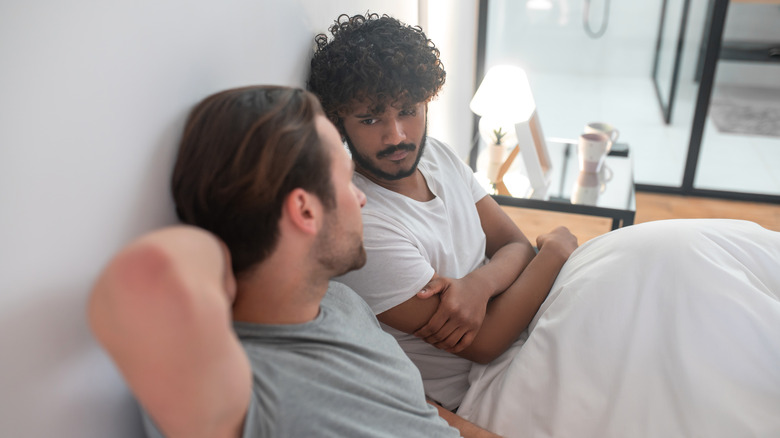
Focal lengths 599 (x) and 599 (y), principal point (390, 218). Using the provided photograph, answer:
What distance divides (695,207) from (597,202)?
1.29 metres

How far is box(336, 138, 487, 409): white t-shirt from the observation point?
1062 millimetres

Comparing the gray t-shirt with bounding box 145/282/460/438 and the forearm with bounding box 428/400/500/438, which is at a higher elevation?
the gray t-shirt with bounding box 145/282/460/438

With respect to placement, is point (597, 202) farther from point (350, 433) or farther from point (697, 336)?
point (350, 433)

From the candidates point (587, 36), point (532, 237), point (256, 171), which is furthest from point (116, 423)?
point (587, 36)

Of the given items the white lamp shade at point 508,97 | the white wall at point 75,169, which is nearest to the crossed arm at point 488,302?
the white wall at point 75,169

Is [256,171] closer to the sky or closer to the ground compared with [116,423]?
closer to the sky

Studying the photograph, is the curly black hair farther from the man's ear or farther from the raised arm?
the raised arm

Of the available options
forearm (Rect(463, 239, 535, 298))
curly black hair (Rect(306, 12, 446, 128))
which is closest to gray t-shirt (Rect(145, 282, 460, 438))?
forearm (Rect(463, 239, 535, 298))

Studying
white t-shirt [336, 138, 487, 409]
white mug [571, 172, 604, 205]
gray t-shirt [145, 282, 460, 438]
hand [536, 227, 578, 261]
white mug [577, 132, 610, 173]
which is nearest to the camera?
gray t-shirt [145, 282, 460, 438]

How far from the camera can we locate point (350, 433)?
2.28ft

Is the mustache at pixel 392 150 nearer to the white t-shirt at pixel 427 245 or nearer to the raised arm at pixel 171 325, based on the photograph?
the white t-shirt at pixel 427 245

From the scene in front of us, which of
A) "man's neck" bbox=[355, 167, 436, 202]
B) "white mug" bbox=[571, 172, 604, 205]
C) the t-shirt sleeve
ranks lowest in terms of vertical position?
"white mug" bbox=[571, 172, 604, 205]

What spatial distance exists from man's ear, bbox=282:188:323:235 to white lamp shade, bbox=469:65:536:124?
1.41m

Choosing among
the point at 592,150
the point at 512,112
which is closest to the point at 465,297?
the point at 512,112
